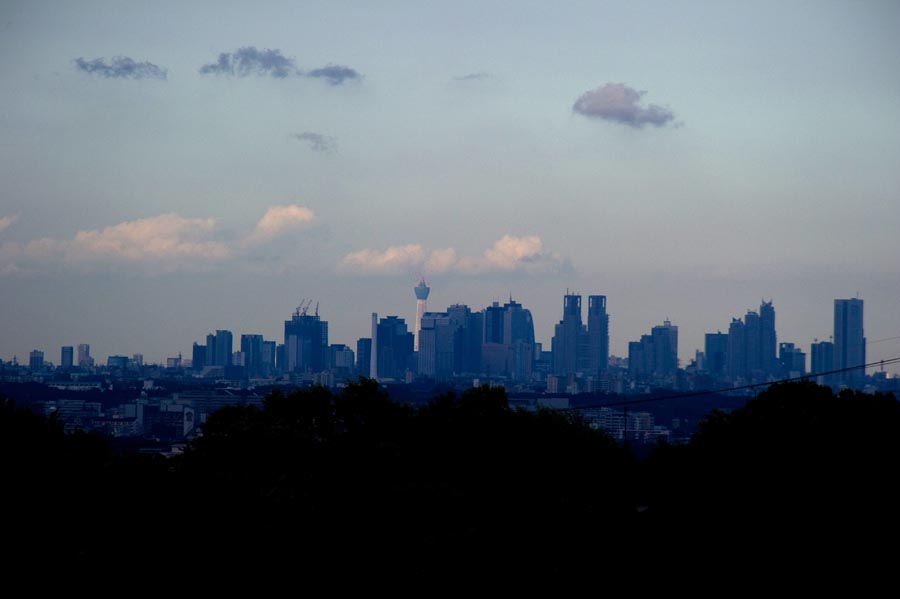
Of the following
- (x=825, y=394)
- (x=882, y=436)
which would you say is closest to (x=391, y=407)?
(x=825, y=394)

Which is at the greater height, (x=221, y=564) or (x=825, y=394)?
→ (x=825, y=394)

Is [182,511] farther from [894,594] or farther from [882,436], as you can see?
[882,436]

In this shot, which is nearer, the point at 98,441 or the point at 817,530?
the point at 817,530

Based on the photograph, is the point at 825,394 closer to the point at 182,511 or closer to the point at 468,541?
the point at 468,541

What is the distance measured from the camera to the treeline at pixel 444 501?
1280 inches

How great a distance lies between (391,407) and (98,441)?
17090 millimetres

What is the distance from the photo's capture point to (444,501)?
39.8 meters

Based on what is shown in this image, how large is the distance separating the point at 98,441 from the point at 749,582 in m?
27.2

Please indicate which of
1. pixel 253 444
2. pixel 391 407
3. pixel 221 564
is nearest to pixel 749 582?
pixel 221 564

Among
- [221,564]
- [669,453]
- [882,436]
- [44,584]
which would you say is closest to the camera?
[44,584]

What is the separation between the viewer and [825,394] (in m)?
51.2

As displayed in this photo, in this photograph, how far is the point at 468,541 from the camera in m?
34.5

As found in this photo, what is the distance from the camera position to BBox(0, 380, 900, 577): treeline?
32500 mm

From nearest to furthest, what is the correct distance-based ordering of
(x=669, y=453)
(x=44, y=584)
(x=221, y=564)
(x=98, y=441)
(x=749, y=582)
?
(x=44, y=584)
(x=221, y=564)
(x=749, y=582)
(x=98, y=441)
(x=669, y=453)
